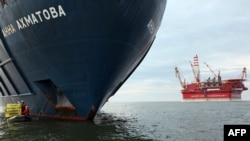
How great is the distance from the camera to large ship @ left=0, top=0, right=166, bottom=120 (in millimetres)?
16312

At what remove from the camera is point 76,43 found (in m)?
16.8

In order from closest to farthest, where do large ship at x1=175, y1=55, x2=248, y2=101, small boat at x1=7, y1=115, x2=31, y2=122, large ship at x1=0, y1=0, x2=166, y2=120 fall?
1. large ship at x1=0, y1=0, x2=166, y2=120
2. small boat at x1=7, y1=115, x2=31, y2=122
3. large ship at x1=175, y1=55, x2=248, y2=101

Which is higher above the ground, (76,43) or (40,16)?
(40,16)

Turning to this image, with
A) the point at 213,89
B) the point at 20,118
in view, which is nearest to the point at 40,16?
the point at 20,118

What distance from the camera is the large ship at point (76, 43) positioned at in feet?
53.5

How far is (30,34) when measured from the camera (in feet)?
59.0

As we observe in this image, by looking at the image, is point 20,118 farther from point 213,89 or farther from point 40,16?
point 213,89

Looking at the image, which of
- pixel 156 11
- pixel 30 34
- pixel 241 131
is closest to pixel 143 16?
pixel 156 11

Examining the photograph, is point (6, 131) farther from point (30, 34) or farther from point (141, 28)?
point (141, 28)

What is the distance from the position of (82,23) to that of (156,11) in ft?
17.4

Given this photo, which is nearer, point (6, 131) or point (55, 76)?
point (6, 131)

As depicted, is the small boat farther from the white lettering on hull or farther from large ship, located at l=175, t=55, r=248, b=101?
large ship, located at l=175, t=55, r=248, b=101

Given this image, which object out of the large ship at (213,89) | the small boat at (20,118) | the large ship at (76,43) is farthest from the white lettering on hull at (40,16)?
the large ship at (213,89)

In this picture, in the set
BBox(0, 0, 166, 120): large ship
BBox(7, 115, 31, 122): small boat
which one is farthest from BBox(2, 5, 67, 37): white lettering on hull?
BBox(7, 115, 31, 122): small boat
